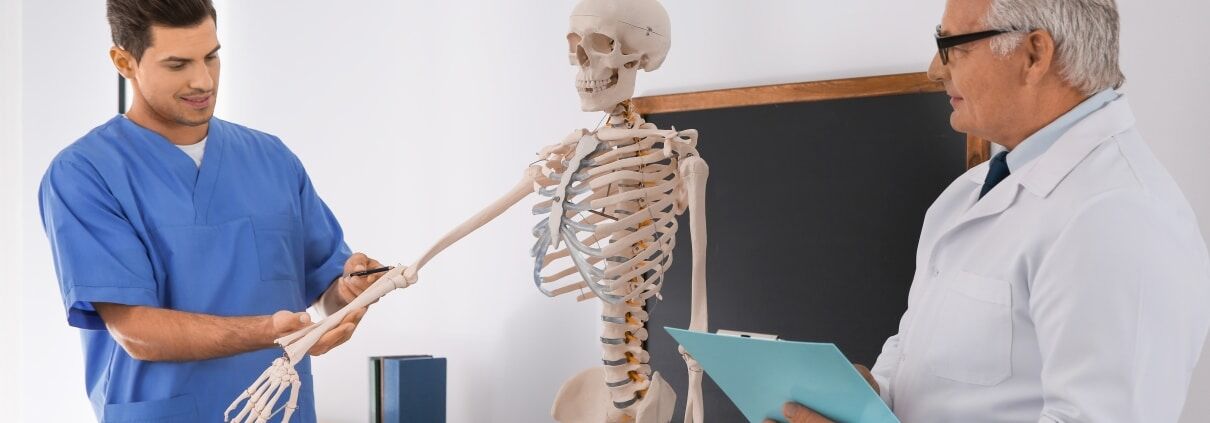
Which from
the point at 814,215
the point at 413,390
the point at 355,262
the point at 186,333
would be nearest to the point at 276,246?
the point at 355,262

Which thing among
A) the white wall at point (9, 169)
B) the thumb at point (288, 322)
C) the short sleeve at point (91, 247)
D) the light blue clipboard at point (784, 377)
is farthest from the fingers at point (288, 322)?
the white wall at point (9, 169)

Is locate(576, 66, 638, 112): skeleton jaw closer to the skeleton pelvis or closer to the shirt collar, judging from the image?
the skeleton pelvis

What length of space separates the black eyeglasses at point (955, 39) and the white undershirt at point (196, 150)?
48.1 inches

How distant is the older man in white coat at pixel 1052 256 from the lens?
964 mm

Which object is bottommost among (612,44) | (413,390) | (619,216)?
(413,390)

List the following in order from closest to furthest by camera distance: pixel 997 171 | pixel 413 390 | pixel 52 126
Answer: pixel 997 171 → pixel 413 390 → pixel 52 126

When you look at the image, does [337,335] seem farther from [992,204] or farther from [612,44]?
[992,204]

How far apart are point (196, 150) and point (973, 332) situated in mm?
1321

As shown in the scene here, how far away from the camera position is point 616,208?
152 centimetres

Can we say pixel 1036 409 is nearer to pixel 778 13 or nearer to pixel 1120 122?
pixel 1120 122

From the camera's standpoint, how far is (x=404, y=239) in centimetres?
261

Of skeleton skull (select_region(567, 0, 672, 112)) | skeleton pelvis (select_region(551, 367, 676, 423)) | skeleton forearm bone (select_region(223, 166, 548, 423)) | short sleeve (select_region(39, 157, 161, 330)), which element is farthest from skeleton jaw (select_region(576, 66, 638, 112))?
short sleeve (select_region(39, 157, 161, 330))

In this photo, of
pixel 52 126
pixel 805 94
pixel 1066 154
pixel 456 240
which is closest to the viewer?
pixel 1066 154

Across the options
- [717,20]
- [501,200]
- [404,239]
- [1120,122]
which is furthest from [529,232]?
[1120,122]
